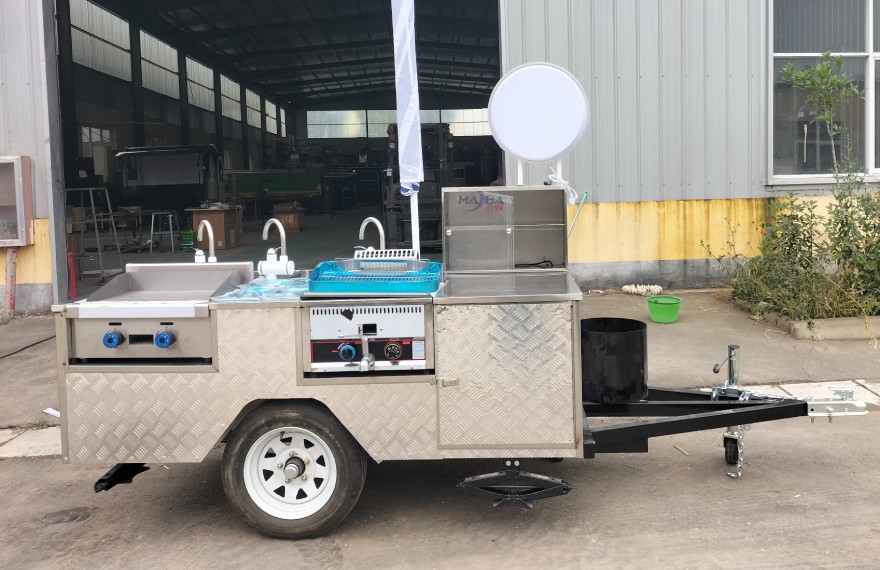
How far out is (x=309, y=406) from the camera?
13.3 ft

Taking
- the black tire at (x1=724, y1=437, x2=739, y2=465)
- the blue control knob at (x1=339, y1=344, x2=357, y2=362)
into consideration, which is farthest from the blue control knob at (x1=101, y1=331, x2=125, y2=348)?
the black tire at (x1=724, y1=437, x2=739, y2=465)

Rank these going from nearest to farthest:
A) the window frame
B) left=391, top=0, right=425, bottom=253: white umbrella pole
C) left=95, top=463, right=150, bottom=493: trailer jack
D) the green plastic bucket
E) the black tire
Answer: left=95, top=463, right=150, bottom=493: trailer jack < the black tire < left=391, top=0, right=425, bottom=253: white umbrella pole < the green plastic bucket < the window frame

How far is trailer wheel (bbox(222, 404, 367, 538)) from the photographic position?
402cm

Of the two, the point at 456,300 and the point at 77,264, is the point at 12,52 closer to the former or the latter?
the point at 77,264

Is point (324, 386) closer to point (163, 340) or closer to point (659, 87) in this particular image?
point (163, 340)

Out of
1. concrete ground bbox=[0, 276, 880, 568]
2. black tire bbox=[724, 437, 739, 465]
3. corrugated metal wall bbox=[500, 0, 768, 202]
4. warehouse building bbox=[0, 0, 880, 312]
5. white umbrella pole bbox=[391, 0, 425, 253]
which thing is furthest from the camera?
corrugated metal wall bbox=[500, 0, 768, 202]

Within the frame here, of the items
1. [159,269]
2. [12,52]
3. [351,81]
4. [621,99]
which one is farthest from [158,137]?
[159,269]

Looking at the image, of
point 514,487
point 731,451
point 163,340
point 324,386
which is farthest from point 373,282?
point 731,451

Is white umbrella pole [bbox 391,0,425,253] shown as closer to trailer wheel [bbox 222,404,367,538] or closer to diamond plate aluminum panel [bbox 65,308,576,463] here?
diamond plate aluminum panel [bbox 65,308,576,463]

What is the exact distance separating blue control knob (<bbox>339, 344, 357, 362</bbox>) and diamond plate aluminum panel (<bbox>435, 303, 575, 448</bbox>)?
1.39 feet

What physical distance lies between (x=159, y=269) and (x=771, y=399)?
3.66 m

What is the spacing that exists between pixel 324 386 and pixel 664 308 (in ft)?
17.5

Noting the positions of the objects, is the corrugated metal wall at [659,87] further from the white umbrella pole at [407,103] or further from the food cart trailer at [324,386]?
the food cart trailer at [324,386]

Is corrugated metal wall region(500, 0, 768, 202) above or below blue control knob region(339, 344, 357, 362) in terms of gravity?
above
